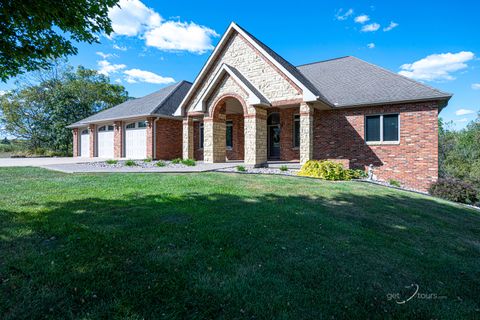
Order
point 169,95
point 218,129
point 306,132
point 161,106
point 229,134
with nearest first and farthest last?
point 306,132 < point 218,129 < point 161,106 < point 229,134 < point 169,95

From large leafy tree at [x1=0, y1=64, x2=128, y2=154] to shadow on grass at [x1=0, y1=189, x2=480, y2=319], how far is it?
108 ft

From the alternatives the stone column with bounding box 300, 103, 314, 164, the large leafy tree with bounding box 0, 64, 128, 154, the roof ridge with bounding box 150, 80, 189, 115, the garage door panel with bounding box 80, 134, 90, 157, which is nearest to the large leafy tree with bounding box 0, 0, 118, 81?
the stone column with bounding box 300, 103, 314, 164

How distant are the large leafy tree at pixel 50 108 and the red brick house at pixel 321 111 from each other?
25246 millimetres

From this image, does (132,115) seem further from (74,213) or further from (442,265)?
(442,265)

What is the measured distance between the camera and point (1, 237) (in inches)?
144

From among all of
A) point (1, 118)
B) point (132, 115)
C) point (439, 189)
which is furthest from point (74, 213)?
point (1, 118)

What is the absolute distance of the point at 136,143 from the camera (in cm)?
1988

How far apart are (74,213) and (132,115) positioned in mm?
15441

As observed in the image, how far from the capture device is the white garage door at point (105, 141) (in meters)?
22.2

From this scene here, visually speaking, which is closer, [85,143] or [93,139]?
[93,139]

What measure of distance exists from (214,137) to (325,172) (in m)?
6.85

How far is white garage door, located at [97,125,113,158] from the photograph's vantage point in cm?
2216

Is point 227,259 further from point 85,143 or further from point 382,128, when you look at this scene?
point 85,143

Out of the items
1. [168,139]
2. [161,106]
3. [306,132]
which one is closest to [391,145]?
[306,132]
